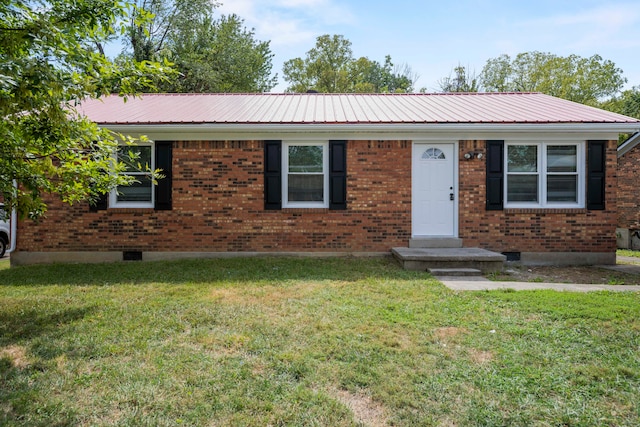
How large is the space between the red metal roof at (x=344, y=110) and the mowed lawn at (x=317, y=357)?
4011 mm

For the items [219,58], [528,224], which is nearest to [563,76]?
[219,58]

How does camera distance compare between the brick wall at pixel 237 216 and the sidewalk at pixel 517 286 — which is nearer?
the sidewalk at pixel 517 286

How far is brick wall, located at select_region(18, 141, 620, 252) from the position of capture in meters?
7.98

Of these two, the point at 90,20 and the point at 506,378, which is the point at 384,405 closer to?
the point at 506,378

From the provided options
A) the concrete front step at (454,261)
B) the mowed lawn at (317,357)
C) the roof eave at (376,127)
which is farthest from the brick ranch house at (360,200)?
the mowed lawn at (317,357)

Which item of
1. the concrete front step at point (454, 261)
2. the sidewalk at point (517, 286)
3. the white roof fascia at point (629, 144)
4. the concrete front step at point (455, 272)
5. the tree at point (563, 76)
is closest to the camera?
the sidewalk at point (517, 286)

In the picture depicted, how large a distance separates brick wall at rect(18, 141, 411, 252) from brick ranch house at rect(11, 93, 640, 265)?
0.02 m

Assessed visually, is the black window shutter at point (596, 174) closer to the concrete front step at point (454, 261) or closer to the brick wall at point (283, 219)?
the brick wall at point (283, 219)

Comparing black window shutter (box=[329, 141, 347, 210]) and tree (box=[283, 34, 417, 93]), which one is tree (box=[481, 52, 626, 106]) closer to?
tree (box=[283, 34, 417, 93])

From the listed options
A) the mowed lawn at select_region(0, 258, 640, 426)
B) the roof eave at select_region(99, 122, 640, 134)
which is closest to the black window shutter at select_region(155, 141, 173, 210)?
the roof eave at select_region(99, 122, 640, 134)

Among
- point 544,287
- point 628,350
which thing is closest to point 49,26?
point 628,350

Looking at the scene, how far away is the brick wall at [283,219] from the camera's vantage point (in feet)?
26.2

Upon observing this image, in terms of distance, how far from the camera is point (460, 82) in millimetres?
29359

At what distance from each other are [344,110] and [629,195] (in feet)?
35.7
